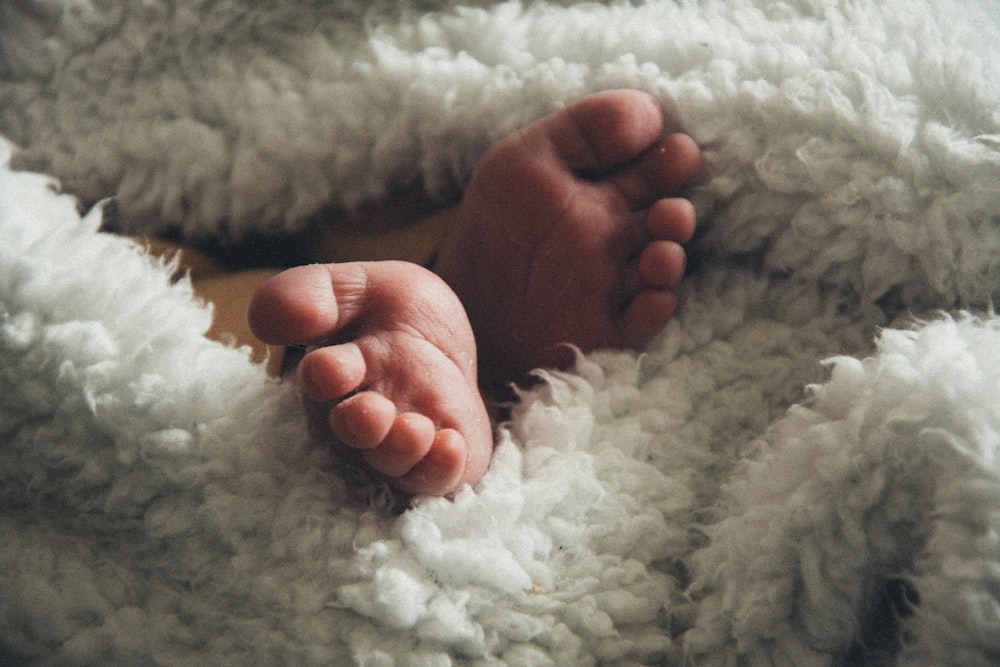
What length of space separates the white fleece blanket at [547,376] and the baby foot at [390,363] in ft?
0.11

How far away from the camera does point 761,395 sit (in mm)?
578

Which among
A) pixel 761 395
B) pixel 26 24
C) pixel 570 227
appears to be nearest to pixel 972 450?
pixel 761 395

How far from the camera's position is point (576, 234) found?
59 centimetres

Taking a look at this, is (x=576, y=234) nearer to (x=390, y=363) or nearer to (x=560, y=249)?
(x=560, y=249)

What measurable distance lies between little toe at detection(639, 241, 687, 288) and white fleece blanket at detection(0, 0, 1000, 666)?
0.04 metres

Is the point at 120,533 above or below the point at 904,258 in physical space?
below

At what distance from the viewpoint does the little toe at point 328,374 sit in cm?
46

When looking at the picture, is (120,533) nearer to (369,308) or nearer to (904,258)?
(369,308)

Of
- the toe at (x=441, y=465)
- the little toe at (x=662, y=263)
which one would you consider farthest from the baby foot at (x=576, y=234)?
the toe at (x=441, y=465)

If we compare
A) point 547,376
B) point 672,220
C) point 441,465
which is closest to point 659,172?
point 672,220

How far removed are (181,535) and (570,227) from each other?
0.31 m

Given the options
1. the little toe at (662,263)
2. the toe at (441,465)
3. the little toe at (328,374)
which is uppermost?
the little toe at (328,374)

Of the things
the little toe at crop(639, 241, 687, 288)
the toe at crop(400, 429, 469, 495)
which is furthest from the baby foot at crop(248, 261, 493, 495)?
the little toe at crop(639, 241, 687, 288)

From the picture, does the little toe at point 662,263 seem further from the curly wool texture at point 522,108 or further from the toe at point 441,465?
the toe at point 441,465
